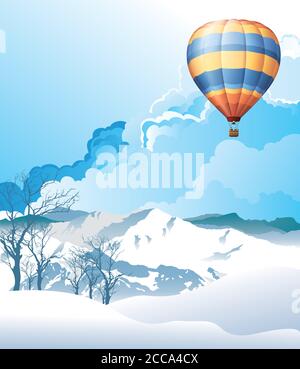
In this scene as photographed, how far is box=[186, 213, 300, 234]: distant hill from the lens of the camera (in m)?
8.11

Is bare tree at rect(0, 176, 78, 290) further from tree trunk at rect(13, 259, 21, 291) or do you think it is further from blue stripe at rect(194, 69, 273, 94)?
blue stripe at rect(194, 69, 273, 94)

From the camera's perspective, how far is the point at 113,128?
26.6ft

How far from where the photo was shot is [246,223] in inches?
322

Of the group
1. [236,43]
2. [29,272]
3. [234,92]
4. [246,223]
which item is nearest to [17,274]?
[29,272]

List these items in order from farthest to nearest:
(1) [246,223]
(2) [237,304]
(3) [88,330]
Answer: (1) [246,223]
(2) [237,304]
(3) [88,330]

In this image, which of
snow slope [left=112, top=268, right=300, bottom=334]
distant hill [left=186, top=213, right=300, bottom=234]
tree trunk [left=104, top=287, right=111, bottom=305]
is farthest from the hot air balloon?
tree trunk [left=104, top=287, right=111, bottom=305]

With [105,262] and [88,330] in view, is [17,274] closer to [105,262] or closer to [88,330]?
[105,262]

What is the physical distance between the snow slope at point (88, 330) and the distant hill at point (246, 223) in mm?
1198

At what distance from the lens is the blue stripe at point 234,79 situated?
7.53 m

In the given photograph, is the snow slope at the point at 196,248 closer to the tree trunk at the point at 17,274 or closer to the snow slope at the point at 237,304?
the snow slope at the point at 237,304

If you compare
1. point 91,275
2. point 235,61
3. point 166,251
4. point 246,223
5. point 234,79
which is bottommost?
point 91,275

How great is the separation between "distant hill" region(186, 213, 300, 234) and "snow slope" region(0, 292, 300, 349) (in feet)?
3.93

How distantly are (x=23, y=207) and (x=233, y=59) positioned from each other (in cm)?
283
